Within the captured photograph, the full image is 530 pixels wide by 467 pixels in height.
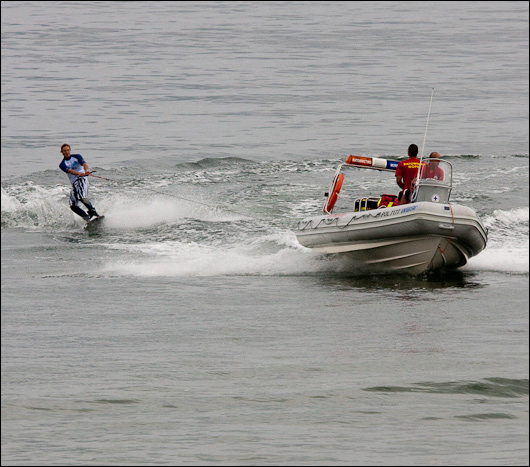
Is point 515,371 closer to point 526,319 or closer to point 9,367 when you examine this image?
point 526,319

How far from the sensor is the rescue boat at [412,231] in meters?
16.1

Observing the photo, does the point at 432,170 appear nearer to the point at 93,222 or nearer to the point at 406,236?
the point at 406,236

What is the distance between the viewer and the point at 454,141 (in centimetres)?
3188

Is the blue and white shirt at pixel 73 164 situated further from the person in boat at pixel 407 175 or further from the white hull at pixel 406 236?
the person in boat at pixel 407 175

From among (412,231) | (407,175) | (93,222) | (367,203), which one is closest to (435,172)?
(407,175)

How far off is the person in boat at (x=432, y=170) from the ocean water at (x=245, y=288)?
1.52 m

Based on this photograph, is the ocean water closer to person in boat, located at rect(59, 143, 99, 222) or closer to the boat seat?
person in boat, located at rect(59, 143, 99, 222)

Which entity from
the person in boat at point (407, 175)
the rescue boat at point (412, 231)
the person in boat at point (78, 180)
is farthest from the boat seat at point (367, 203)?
the person in boat at point (78, 180)

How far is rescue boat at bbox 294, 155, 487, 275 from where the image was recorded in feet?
53.0

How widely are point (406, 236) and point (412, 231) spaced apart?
0.16m

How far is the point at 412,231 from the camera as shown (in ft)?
53.5

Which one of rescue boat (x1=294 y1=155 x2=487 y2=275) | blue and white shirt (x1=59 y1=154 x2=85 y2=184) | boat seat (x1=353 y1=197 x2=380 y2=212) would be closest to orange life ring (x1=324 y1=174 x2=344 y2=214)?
rescue boat (x1=294 y1=155 x2=487 y2=275)

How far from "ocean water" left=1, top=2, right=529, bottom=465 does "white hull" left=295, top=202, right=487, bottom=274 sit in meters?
0.27

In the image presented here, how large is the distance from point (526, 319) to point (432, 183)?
3518 millimetres
